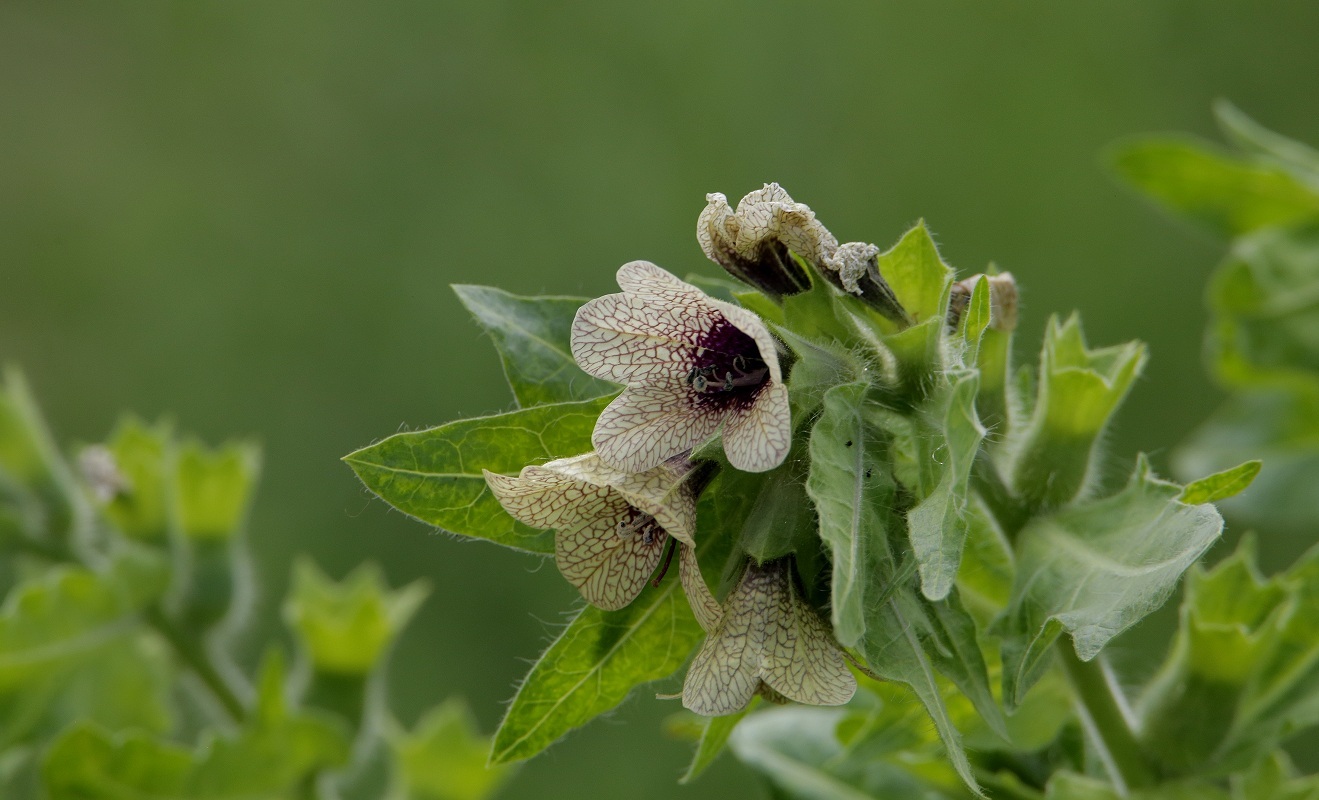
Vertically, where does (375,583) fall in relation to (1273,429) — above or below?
above

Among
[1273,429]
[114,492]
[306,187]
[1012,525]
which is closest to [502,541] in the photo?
[1012,525]

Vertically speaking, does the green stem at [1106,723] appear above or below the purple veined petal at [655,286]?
below

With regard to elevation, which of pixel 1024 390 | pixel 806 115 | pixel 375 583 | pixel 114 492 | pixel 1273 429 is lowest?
pixel 806 115

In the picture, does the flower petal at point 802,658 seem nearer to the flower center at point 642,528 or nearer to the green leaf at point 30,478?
the flower center at point 642,528

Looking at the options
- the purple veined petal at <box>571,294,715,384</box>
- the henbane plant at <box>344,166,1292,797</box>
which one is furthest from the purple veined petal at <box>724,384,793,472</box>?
the purple veined petal at <box>571,294,715,384</box>

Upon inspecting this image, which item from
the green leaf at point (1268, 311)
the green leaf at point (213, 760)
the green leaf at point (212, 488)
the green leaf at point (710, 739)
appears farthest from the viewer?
the green leaf at point (212, 488)

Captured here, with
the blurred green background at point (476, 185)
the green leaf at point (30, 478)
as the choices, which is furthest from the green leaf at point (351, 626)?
the blurred green background at point (476, 185)

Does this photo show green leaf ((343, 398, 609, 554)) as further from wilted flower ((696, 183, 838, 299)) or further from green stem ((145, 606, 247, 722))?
green stem ((145, 606, 247, 722))

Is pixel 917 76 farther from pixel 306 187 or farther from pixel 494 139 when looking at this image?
pixel 306 187
